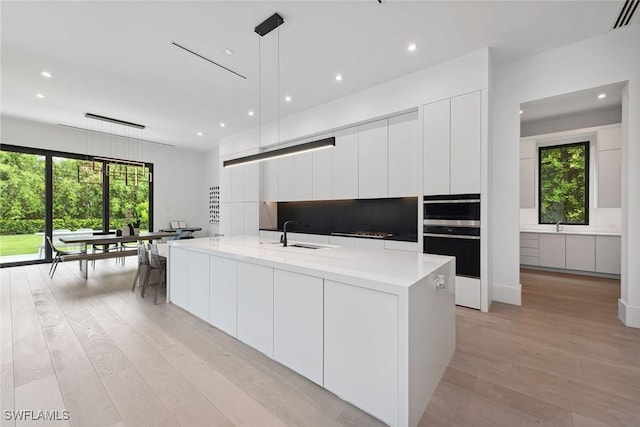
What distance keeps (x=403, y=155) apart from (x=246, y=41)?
2465mm

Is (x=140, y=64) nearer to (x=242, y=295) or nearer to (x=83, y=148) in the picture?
(x=242, y=295)

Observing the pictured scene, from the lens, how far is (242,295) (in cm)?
238

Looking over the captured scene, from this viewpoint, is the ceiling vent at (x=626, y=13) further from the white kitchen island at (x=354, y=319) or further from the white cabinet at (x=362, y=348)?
the white cabinet at (x=362, y=348)

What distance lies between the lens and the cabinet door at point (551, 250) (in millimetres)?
4941

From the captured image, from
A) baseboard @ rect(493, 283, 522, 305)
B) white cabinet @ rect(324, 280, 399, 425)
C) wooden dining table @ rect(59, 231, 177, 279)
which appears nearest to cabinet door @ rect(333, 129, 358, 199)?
baseboard @ rect(493, 283, 522, 305)

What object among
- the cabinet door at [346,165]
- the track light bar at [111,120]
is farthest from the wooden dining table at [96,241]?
the cabinet door at [346,165]

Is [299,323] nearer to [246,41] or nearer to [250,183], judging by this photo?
[246,41]

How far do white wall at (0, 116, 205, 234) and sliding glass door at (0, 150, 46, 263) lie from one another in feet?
1.37

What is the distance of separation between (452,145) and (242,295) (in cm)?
297

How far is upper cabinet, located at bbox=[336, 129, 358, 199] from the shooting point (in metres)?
4.45

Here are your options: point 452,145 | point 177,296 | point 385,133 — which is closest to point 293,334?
point 177,296

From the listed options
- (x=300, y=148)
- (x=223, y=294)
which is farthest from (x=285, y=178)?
(x=223, y=294)

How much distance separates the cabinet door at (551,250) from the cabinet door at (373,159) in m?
3.54

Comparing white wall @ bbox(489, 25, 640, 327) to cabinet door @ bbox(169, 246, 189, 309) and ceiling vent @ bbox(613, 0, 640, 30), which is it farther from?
cabinet door @ bbox(169, 246, 189, 309)
